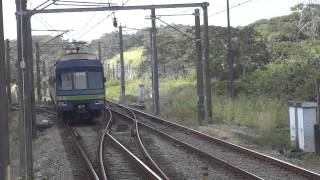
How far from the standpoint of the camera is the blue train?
1199 inches

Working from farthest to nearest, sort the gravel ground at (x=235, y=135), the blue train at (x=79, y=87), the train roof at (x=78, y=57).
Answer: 1. the train roof at (x=78, y=57)
2. the blue train at (x=79, y=87)
3. the gravel ground at (x=235, y=135)

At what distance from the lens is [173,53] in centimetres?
8556

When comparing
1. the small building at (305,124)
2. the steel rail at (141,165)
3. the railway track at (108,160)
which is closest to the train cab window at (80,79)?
the railway track at (108,160)

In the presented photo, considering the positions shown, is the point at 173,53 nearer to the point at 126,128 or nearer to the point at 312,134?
the point at 126,128

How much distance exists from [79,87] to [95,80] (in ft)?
2.95

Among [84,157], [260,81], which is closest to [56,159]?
[84,157]

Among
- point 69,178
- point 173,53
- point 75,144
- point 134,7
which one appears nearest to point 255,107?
point 134,7

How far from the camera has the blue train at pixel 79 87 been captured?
3045 cm

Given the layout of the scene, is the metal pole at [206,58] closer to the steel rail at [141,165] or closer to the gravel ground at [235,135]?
the gravel ground at [235,135]

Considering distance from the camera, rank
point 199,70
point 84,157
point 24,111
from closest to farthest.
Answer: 1. point 24,111
2. point 84,157
3. point 199,70

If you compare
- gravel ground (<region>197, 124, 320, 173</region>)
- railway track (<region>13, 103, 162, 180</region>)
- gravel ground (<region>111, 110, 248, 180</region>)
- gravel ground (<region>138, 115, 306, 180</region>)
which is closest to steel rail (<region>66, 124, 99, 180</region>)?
railway track (<region>13, 103, 162, 180</region>)

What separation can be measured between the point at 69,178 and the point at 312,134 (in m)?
7.66

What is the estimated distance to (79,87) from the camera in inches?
1207

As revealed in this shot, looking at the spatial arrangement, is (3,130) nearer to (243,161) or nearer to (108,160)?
(243,161)
